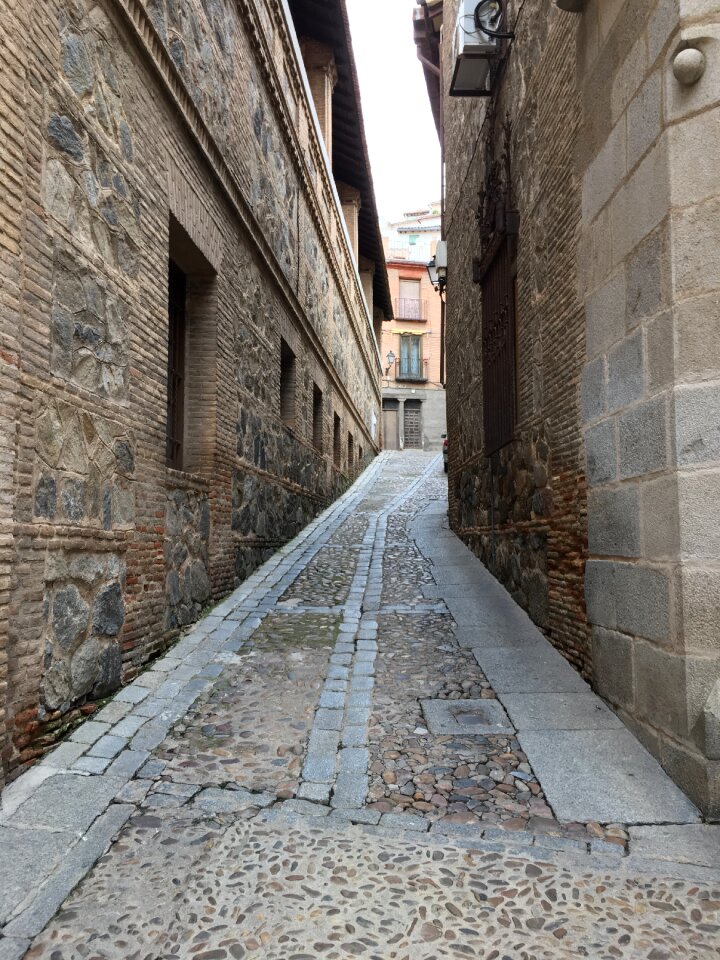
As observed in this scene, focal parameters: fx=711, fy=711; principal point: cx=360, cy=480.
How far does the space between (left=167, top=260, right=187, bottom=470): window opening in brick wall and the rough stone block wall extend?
2741mm

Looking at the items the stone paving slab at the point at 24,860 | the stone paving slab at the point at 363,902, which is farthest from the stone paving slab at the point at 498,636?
the stone paving slab at the point at 24,860

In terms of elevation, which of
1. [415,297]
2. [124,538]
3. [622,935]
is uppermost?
[415,297]

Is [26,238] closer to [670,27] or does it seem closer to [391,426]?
[670,27]

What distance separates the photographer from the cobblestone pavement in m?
2.13

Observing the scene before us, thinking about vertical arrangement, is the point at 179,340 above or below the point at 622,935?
above

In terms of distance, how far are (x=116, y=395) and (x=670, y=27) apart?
3.23 meters

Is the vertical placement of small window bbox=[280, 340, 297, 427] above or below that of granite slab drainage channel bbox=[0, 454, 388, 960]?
above

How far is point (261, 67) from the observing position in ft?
24.1

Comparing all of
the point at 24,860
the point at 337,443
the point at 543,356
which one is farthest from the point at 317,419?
the point at 24,860

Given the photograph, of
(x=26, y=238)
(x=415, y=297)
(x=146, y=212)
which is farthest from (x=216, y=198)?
(x=415, y=297)

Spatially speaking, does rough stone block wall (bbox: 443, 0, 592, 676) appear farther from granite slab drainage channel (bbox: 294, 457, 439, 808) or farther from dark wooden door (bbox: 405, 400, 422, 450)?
dark wooden door (bbox: 405, 400, 422, 450)

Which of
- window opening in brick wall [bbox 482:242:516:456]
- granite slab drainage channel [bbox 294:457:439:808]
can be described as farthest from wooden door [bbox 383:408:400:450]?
granite slab drainage channel [bbox 294:457:439:808]

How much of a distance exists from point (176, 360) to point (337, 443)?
7.82 m

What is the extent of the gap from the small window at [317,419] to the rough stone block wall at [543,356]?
4247mm
